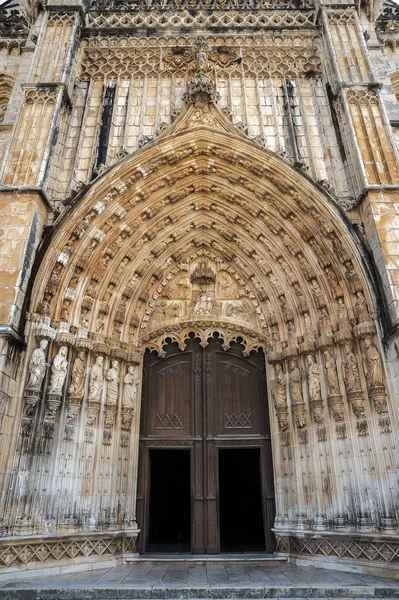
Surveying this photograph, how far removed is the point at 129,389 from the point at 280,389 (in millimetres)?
2636

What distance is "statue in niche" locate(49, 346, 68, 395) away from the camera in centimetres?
656

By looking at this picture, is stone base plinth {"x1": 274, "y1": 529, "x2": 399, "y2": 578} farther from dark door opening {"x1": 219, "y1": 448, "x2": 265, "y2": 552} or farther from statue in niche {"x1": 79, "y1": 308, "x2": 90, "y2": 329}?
statue in niche {"x1": 79, "y1": 308, "x2": 90, "y2": 329}

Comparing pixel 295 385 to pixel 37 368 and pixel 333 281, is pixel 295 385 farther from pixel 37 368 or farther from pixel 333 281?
pixel 37 368

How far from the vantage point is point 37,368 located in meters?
6.38

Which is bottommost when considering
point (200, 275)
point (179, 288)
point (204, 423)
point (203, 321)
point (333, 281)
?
point (204, 423)

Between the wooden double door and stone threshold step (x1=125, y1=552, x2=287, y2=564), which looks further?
the wooden double door

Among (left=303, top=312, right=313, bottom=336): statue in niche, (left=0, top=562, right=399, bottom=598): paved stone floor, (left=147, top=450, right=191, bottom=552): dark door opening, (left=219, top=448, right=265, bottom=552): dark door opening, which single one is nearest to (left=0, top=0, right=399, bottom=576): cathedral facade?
(left=303, top=312, right=313, bottom=336): statue in niche

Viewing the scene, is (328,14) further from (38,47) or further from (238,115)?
(38,47)

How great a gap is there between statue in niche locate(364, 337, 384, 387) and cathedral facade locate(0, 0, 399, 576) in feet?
0.11

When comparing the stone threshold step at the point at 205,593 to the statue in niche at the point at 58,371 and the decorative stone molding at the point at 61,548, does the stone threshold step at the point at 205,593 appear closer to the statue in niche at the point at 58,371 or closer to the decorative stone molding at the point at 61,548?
the decorative stone molding at the point at 61,548

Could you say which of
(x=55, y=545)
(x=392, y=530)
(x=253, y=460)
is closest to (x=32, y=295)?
(x=55, y=545)

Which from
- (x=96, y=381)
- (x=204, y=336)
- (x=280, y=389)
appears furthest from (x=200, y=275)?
(x=96, y=381)

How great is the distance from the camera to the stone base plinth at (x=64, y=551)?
5580 millimetres

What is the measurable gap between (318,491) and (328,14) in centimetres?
957
